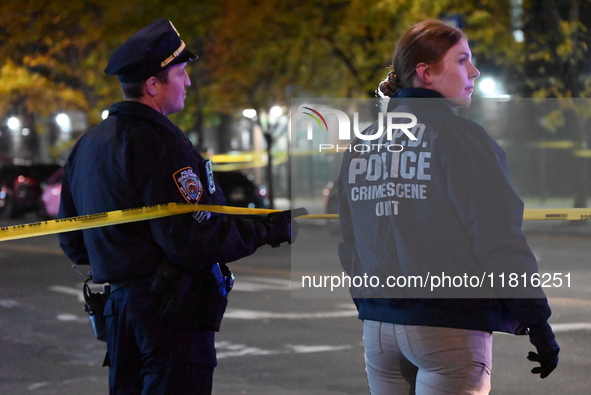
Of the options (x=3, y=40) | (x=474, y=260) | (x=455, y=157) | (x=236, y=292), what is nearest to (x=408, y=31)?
(x=455, y=157)

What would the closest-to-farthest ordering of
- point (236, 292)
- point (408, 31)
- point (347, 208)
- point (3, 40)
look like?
1. point (408, 31)
2. point (347, 208)
3. point (236, 292)
4. point (3, 40)

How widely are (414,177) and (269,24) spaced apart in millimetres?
27522

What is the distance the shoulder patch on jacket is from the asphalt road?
3.20 meters

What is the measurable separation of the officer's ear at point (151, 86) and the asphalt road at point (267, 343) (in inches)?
129

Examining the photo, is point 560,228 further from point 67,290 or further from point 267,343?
point 267,343

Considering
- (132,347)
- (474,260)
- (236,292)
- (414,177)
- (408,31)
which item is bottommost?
(236,292)

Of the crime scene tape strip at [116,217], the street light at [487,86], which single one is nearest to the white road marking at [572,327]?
the crime scene tape strip at [116,217]

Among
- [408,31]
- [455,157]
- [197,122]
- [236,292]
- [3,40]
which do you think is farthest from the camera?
[197,122]

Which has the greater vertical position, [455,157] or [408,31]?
[408,31]

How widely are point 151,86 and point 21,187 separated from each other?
26.0 m

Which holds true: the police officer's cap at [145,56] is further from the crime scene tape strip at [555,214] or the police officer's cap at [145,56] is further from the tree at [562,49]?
the tree at [562,49]

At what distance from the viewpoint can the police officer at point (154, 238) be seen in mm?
3471

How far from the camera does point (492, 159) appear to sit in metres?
3.01

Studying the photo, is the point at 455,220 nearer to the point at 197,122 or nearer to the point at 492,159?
the point at 492,159
